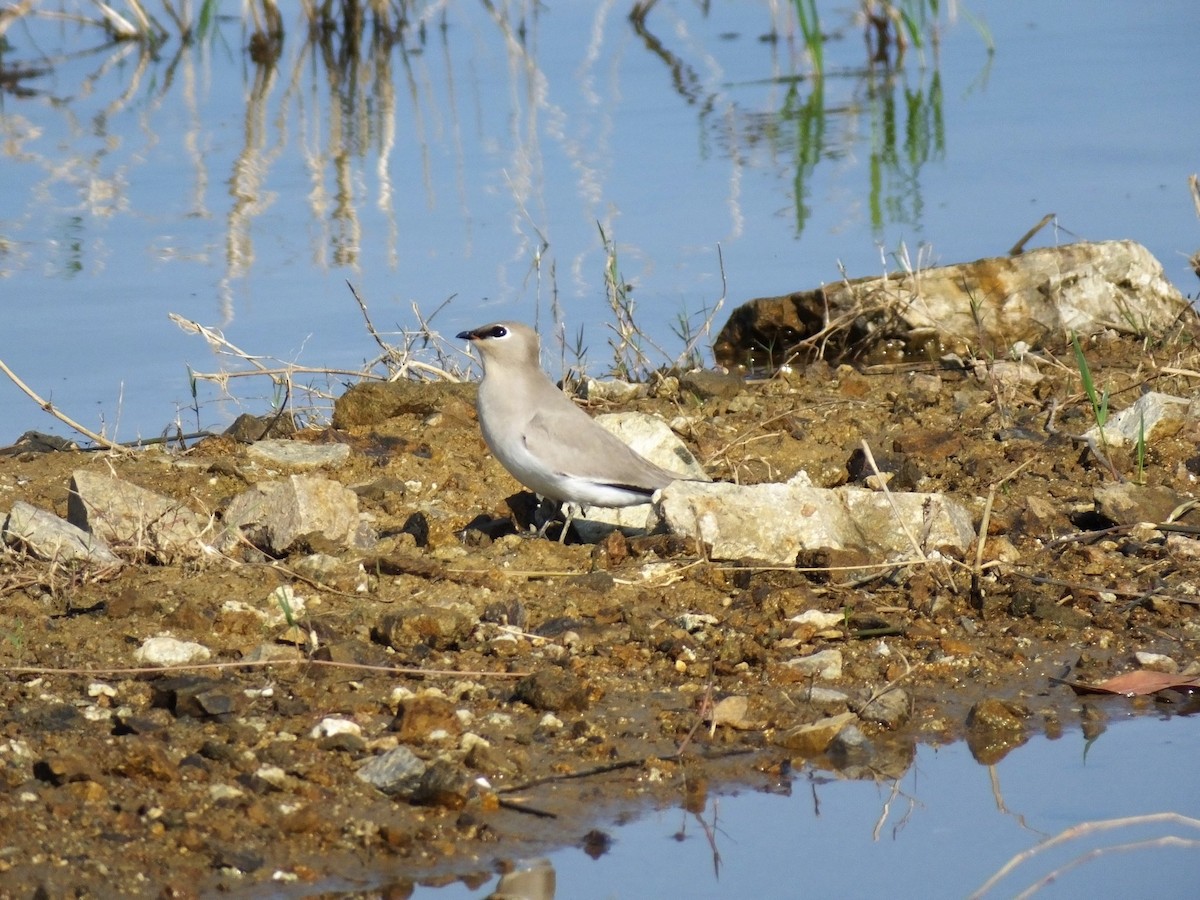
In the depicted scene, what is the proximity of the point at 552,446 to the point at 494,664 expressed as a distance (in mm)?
1261

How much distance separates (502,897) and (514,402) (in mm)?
2750

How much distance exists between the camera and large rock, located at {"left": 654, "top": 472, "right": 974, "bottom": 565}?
18.6 feet

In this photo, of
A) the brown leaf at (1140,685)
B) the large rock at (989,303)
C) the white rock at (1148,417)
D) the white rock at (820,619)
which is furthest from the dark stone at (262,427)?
the brown leaf at (1140,685)

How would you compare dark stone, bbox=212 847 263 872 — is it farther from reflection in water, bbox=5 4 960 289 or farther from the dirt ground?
reflection in water, bbox=5 4 960 289

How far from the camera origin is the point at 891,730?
4.64 m

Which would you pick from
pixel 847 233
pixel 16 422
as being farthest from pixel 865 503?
pixel 847 233

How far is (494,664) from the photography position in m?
4.92

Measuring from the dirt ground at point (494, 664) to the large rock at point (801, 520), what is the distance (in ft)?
0.27

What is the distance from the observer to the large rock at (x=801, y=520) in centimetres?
566

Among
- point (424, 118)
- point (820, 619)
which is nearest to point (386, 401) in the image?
point (820, 619)

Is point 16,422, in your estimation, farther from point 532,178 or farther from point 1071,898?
point 1071,898

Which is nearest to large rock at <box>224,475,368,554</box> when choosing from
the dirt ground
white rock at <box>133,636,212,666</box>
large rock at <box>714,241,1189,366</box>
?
the dirt ground

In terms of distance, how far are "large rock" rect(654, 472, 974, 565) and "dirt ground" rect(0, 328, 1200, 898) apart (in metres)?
0.08

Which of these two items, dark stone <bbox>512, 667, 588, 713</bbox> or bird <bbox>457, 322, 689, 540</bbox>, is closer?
dark stone <bbox>512, 667, 588, 713</bbox>
